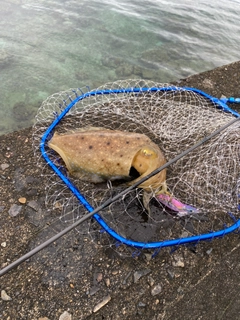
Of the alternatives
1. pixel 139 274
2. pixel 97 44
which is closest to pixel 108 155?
pixel 139 274

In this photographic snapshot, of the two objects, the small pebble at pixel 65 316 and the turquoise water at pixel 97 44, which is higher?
the turquoise water at pixel 97 44

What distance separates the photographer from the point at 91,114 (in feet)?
15.3

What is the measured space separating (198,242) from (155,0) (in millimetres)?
12367

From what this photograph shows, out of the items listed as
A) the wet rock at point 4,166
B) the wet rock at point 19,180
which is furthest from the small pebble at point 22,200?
the wet rock at point 4,166

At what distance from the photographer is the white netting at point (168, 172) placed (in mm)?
3475

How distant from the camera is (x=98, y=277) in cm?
306

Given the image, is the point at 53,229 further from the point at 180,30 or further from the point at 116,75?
the point at 180,30

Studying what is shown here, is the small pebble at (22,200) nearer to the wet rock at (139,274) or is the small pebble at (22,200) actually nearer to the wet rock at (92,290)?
the wet rock at (92,290)

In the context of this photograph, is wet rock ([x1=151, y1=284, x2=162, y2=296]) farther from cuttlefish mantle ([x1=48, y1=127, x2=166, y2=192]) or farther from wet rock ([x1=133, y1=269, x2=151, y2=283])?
cuttlefish mantle ([x1=48, y1=127, x2=166, y2=192])

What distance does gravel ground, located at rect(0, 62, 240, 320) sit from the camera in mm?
2877

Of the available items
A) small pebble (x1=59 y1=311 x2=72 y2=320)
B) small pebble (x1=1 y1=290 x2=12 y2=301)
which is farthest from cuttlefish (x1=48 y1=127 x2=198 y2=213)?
small pebble (x1=1 y1=290 x2=12 y2=301)

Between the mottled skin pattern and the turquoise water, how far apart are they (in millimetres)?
3164

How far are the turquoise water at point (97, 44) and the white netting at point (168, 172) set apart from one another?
271cm

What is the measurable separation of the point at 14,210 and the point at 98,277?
1.34 meters
